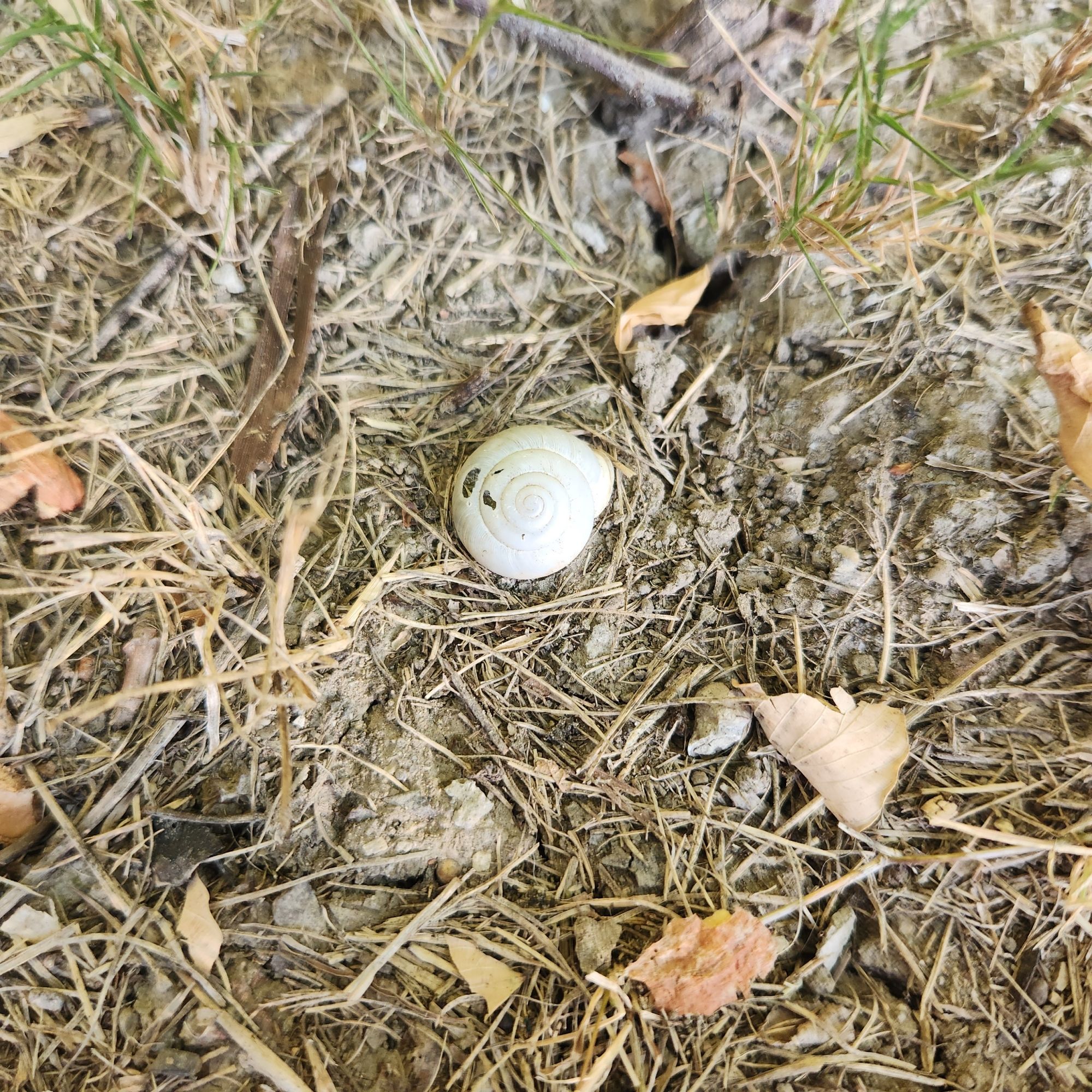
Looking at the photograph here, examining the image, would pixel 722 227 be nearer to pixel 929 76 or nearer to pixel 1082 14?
pixel 929 76

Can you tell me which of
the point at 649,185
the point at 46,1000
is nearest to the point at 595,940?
the point at 46,1000

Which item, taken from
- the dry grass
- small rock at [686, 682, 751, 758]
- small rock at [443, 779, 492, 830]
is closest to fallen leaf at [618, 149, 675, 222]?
the dry grass

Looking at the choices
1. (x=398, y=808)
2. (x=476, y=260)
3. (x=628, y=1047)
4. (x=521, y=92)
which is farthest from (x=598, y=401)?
(x=628, y=1047)

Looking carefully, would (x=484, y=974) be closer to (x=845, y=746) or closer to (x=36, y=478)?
(x=845, y=746)

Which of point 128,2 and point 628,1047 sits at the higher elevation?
point 128,2

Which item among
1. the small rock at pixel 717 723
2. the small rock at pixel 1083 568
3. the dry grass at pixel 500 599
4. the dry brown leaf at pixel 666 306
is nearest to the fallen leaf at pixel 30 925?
the dry grass at pixel 500 599

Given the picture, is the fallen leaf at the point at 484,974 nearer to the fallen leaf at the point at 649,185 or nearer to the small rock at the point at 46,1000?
the small rock at the point at 46,1000

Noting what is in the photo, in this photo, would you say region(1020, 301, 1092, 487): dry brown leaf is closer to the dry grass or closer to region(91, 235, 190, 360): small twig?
the dry grass
